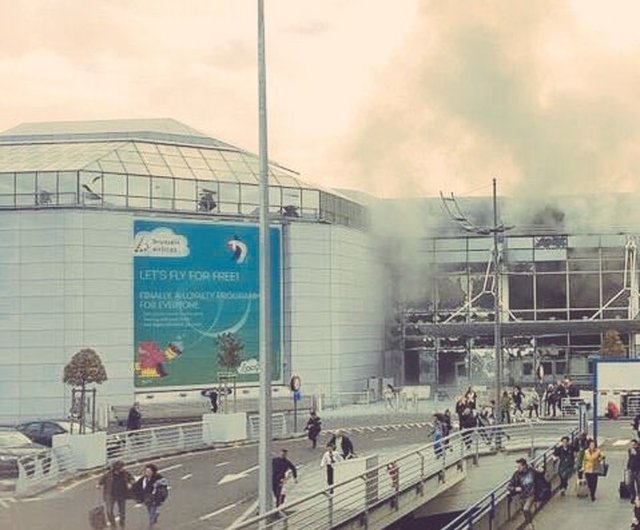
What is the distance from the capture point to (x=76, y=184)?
1897 inches

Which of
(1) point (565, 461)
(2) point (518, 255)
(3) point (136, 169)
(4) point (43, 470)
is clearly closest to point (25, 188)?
(3) point (136, 169)

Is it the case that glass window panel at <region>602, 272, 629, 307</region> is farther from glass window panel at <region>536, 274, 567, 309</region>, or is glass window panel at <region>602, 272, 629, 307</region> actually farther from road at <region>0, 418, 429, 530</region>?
→ road at <region>0, 418, 429, 530</region>

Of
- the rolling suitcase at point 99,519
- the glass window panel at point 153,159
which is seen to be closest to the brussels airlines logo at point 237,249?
the glass window panel at point 153,159

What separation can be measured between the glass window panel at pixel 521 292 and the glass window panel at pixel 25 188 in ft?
98.0

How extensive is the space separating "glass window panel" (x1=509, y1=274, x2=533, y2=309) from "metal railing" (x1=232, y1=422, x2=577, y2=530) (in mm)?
33583

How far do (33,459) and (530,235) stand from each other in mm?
45596

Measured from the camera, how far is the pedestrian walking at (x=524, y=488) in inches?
837

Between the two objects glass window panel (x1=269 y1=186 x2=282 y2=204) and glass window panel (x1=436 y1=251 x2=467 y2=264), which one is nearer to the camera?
glass window panel (x1=269 y1=186 x2=282 y2=204)

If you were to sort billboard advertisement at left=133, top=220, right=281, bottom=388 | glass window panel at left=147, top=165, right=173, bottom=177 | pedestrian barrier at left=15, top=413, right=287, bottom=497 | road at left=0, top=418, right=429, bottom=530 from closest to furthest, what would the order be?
road at left=0, top=418, right=429, bottom=530
pedestrian barrier at left=15, top=413, right=287, bottom=497
billboard advertisement at left=133, top=220, right=281, bottom=388
glass window panel at left=147, top=165, right=173, bottom=177

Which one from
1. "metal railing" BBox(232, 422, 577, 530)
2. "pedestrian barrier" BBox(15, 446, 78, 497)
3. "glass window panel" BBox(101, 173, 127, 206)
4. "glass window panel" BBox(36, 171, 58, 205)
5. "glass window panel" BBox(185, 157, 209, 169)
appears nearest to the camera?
"metal railing" BBox(232, 422, 577, 530)

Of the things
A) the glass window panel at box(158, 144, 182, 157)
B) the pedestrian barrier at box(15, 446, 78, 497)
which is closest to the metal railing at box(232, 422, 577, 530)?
the pedestrian barrier at box(15, 446, 78, 497)

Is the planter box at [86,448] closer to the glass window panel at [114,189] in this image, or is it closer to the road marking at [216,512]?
the road marking at [216,512]

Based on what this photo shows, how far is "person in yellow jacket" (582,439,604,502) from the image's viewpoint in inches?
899

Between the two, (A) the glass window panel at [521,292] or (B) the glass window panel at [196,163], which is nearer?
(B) the glass window panel at [196,163]
